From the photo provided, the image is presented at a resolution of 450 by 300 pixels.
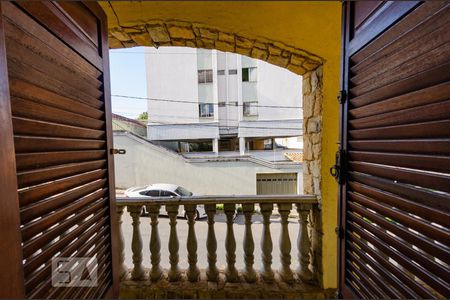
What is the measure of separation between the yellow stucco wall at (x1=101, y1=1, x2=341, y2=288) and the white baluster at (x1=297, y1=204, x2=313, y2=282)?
0.35 ft

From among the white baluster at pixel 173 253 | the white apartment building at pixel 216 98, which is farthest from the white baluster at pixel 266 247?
the white apartment building at pixel 216 98

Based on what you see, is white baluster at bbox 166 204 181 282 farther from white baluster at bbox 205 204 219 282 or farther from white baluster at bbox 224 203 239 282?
white baluster at bbox 224 203 239 282

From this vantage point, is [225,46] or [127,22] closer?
[127,22]

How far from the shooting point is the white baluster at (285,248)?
1.49m

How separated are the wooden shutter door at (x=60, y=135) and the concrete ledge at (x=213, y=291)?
54 cm

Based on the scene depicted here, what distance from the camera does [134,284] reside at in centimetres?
145

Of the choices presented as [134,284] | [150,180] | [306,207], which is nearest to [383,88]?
[306,207]

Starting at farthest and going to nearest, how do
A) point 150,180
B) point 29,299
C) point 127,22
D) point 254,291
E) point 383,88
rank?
point 150,180
point 254,291
point 127,22
point 383,88
point 29,299

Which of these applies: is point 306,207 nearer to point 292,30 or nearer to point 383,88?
point 383,88

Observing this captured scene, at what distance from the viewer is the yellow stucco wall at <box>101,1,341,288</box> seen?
119cm

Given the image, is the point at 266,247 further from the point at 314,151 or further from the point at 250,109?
the point at 250,109

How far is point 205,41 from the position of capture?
1.46 meters

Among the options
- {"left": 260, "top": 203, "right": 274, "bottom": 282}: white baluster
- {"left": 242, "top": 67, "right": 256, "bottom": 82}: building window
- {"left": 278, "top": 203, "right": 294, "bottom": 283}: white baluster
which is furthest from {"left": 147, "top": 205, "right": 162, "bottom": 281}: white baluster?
{"left": 242, "top": 67, "right": 256, "bottom": 82}: building window

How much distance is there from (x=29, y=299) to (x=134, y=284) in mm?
1049
